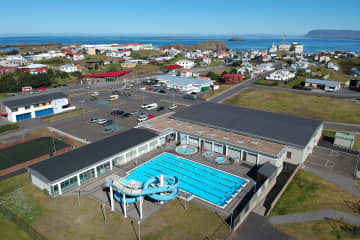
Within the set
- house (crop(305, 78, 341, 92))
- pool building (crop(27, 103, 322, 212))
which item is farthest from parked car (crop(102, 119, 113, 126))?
house (crop(305, 78, 341, 92))

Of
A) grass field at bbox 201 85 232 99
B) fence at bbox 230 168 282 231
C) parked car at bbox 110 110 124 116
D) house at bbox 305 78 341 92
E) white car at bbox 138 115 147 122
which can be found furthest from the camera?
house at bbox 305 78 341 92

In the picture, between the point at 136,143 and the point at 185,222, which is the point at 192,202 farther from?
the point at 136,143

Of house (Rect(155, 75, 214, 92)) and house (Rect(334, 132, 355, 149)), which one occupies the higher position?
Answer: house (Rect(155, 75, 214, 92))

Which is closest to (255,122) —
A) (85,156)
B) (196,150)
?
(196,150)

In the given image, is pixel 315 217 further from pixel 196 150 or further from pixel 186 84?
pixel 186 84

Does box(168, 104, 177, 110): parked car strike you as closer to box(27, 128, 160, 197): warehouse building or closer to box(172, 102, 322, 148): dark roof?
box(172, 102, 322, 148): dark roof

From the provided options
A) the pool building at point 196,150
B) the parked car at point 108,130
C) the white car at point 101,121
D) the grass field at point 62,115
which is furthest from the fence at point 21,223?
the grass field at point 62,115

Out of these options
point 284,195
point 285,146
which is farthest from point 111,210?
point 285,146
